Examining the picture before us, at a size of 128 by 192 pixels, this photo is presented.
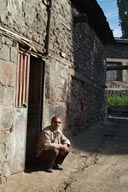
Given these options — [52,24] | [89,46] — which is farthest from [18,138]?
[89,46]

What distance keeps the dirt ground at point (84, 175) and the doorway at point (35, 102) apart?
778mm

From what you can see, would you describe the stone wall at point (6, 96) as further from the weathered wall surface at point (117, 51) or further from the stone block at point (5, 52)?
the weathered wall surface at point (117, 51)

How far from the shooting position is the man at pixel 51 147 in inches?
246

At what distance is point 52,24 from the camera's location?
7.51 m

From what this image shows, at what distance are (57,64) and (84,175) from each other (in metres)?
2.63

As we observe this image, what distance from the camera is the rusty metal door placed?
19.0 feet

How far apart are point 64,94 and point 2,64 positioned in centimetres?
336

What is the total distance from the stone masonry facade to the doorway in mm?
150

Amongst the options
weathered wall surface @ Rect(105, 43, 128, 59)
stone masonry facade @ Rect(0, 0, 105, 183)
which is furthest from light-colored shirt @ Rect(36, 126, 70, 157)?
weathered wall surface @ Rect(105, 43, 128, 59)

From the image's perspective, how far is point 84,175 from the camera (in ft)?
20.6

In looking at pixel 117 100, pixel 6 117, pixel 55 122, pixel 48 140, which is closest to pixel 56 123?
pixel 55 122

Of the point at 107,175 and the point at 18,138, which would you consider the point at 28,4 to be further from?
the point at 107,175

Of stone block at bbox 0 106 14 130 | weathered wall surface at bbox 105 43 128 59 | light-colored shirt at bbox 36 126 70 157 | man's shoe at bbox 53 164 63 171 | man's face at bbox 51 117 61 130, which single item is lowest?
man's shoe at bbox 53 164 63 171

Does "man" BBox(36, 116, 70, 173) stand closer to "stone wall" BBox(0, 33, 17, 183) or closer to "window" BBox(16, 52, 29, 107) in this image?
"window" BBox(16, 52, 29, 107)
